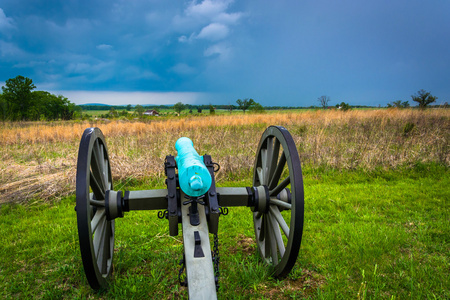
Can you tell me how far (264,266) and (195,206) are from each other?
122 centimetres

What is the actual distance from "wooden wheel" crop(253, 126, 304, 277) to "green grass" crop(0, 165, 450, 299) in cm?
25

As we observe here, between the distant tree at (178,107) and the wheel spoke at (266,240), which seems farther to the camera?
the distant tree at (178,107)

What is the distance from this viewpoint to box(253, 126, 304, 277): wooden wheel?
203 centimetres

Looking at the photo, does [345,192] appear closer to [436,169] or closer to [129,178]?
[436,169]

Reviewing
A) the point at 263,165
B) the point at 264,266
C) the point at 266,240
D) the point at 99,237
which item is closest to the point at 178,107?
the point at 263,165

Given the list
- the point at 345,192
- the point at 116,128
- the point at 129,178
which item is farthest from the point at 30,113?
the point at 345,192

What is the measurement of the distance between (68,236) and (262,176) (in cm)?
257

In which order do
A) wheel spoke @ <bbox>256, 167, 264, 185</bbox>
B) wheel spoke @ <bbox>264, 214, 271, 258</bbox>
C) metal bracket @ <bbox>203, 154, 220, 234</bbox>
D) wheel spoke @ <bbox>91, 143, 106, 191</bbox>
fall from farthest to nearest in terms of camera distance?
wheel spoke @ <bbox>256, 167, 264, 185</bbox>, wheel spoke @ <bbox>264, 214, 271, 258</bbox>, wheel spoke @ <bbox>91, 143, 106, 191</bbox>, metal bracket @ <bbox>203, 154, 220, 234</bbox>

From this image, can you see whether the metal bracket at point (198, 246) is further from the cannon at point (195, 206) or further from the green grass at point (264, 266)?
the green grass at point (264, 266)

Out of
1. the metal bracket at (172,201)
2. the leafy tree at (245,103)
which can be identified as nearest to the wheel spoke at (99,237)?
the metal bracket at (172,201)

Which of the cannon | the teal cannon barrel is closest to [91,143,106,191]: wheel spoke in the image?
the cannon

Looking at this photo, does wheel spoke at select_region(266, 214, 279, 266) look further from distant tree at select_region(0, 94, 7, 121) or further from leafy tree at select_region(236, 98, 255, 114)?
leafy tree at select_region(236, 98, 255, 114)

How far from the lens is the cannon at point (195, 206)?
5.71 ft

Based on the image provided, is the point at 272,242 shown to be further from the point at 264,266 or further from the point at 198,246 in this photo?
the point at 198,246
